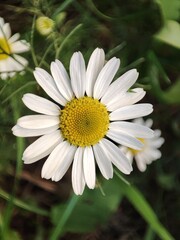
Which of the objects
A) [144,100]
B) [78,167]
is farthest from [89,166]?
[144,100]

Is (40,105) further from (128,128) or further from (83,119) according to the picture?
(128,128)

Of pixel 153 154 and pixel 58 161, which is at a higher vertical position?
pixel 58 161

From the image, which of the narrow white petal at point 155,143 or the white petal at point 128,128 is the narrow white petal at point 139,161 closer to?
the narrow white petal at point 155,143

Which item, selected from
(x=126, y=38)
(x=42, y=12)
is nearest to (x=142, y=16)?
(x=126, y=38)

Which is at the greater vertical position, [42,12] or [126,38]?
[42,12]

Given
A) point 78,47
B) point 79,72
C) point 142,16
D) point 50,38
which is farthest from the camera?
point 142,16

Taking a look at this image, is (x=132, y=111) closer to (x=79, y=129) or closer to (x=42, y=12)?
(x=79, y=129)

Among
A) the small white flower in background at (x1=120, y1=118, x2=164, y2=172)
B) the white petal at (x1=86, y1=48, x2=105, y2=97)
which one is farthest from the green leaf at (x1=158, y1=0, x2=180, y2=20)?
the white petal at (x1=86, y1=48, x2=105, y2=97)
